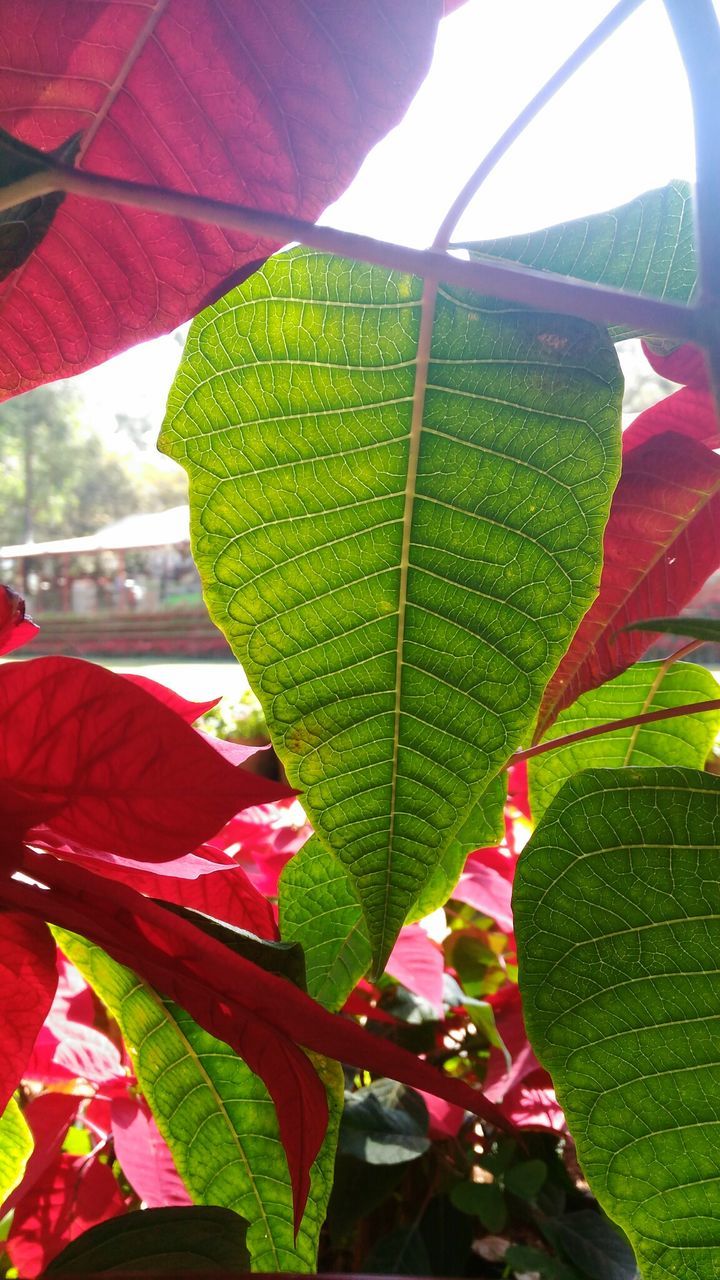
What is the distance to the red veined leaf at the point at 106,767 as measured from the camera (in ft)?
0.64

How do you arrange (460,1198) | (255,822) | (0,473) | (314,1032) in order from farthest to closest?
(0,473)
(255,822)
(460,1198)
(314,1032)

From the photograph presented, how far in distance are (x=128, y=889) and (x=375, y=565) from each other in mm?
118

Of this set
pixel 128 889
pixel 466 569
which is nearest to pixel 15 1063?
pixel 128 889

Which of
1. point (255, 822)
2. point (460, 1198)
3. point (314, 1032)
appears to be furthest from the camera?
point (255, 822)

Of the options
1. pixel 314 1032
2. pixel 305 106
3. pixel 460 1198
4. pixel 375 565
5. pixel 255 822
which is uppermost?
pixel 305 106

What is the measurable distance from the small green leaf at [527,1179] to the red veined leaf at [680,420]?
0.39 meters

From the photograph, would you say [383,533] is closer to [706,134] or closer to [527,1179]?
[706,134]

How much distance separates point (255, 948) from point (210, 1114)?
12 cm

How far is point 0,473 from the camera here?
38.7 ft

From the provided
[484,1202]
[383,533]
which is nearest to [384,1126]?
[484,1202]

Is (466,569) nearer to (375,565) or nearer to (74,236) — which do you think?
(375,565)

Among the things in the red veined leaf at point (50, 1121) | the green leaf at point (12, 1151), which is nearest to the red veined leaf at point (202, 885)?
the green leaf at point (12, 1151)

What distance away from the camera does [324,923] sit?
35 cm

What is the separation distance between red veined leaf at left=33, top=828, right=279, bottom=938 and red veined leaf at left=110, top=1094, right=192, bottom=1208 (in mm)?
136
